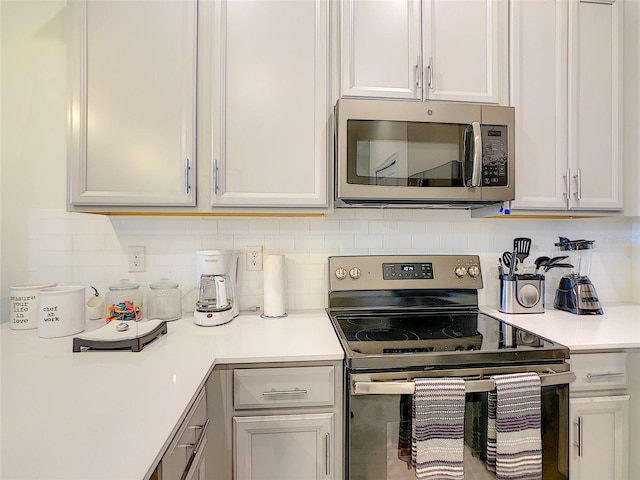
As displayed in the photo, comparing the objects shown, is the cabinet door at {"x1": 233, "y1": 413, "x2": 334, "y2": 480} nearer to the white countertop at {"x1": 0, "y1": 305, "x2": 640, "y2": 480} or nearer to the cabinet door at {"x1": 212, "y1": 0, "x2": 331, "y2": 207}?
the white countertop at {"x1": 0, "y1": 305, "x2": 640, "y2": 480}

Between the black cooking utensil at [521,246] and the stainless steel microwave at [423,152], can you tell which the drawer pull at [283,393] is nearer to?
the stainless steel microwave at [423,152]

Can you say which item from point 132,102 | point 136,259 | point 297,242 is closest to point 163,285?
point 136,259

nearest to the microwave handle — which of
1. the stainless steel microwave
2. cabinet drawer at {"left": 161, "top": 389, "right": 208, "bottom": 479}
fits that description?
the stainless steel microwave

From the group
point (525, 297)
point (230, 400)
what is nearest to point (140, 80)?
point (230, 400)

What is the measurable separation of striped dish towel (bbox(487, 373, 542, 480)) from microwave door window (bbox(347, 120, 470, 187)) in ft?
2.52

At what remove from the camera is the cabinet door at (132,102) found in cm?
133

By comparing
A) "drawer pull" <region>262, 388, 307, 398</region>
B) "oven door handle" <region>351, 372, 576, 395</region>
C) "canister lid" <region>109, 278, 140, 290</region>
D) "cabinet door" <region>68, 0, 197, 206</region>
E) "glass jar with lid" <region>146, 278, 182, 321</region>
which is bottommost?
"drawer pull" <region>262, 388, 307, 398</region>

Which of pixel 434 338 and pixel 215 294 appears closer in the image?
pixel 434 338

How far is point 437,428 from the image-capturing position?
42.8 inches

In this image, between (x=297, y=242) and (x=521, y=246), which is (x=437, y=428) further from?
(x=521, y=246)

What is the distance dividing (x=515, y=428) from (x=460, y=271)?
760mm

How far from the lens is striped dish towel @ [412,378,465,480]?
108cm

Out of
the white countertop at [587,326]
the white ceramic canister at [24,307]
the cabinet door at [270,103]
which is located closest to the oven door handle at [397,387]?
the white countertop at [587,326]

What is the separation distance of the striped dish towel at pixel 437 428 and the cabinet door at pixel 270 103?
80 cm
